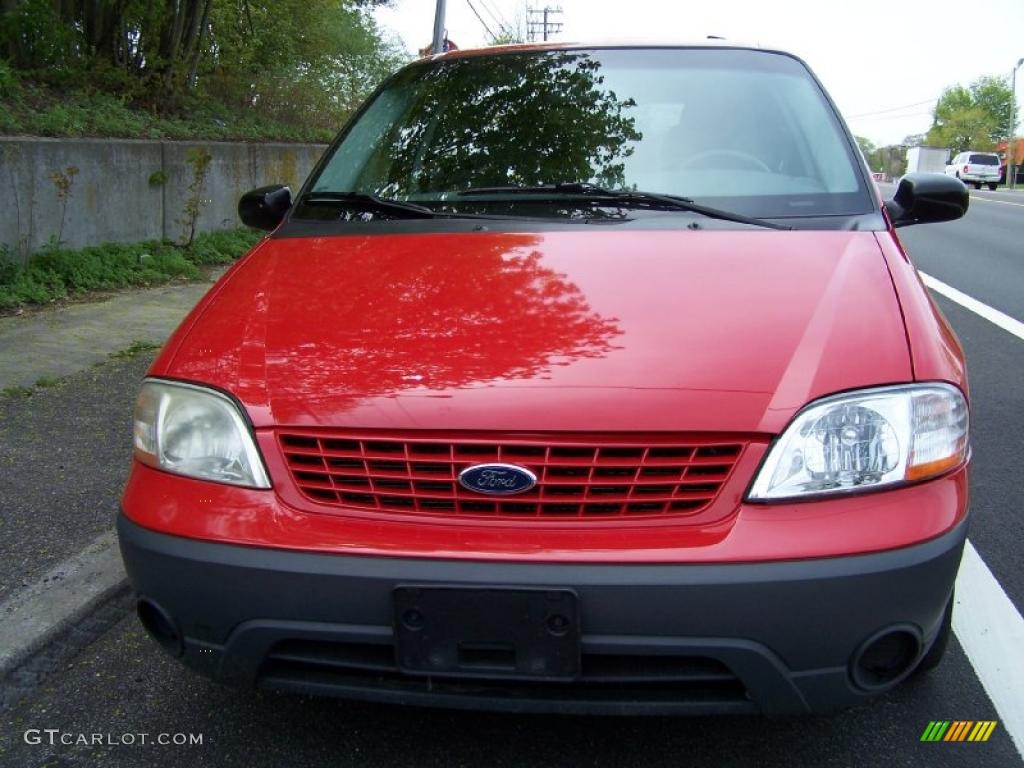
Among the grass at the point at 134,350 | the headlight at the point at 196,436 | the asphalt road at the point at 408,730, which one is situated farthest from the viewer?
the grass at the point at 134,350

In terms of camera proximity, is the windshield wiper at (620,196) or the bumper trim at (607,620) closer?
the bumper trim at (607,620)

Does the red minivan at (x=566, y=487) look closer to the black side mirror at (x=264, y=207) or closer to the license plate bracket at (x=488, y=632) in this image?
the license plate bracket at (x=488, y=632)

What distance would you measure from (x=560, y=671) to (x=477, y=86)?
7.99 feet

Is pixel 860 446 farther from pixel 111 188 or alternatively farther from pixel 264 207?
pixel 111 188

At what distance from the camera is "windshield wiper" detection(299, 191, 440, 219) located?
9.89 ft

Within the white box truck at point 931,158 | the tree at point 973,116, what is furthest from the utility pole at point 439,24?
the tree at point 973,116

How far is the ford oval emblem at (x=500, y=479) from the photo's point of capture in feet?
6.51

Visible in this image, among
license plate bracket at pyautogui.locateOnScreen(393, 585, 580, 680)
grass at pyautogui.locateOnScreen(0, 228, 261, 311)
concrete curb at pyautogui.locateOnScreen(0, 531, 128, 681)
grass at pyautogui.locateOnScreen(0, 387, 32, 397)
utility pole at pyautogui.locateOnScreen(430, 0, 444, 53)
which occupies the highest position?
utility pole at pyautogui.locateOnScreen(430, 0, 444, 53)

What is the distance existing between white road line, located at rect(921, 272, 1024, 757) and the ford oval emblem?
1.39 meters

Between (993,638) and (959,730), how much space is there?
526mm

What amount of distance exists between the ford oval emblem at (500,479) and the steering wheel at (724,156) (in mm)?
1549

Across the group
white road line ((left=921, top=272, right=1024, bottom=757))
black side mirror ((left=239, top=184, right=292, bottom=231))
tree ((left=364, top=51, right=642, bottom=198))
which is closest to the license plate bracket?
white road line ((left=921, top=272, right=1024, bottom=757))

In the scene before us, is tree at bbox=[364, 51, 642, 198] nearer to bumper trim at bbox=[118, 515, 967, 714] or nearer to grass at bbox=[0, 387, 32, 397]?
bumper trim at bbox=[118, 515, 967, 714]

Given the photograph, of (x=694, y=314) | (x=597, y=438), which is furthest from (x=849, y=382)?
(x=597, y=438)
